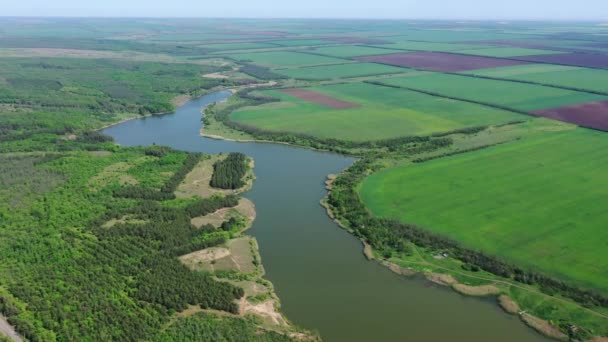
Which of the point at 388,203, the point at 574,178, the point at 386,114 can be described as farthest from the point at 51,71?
the point at 574,178

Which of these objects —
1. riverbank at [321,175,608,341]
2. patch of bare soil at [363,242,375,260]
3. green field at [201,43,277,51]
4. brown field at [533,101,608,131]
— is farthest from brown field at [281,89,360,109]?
green field at [201,43,277,51]

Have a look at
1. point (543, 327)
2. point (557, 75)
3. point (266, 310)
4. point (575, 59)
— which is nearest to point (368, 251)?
point (266, 310)

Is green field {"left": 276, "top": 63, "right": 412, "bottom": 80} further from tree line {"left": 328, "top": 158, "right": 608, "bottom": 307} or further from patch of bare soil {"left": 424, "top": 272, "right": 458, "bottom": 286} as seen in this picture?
patch of bare soil {"left": 424, "top": 272, "right": 458, "bottom": 286}

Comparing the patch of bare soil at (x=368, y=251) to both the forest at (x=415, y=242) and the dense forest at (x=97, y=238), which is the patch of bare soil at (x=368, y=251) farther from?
the dense forest at (x=97, y=238)

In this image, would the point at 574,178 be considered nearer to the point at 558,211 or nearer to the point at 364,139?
the point at 558,211

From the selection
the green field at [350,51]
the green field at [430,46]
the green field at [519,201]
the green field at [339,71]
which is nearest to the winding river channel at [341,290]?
the green field at [519,201]
